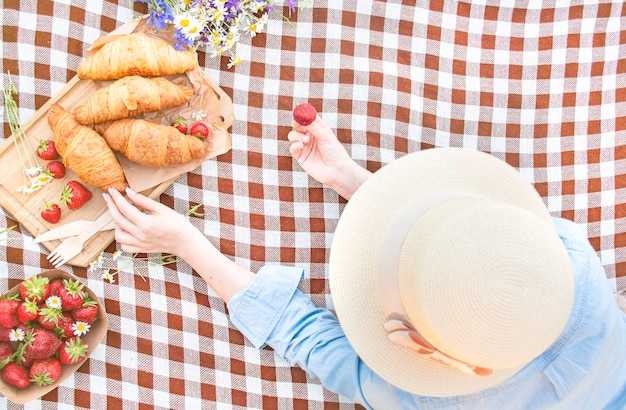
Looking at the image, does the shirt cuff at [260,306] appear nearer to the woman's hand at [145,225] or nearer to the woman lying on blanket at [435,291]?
the woman lying on blanket at [435,291]

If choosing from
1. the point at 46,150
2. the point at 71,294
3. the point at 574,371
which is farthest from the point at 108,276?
the point at 574,371

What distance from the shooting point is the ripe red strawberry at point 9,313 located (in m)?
1.08

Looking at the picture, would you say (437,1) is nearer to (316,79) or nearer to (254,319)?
(316,79)

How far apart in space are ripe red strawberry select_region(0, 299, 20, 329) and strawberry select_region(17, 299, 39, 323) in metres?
0.01

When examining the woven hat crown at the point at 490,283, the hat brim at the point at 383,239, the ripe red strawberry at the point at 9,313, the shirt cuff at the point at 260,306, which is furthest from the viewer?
the shirt cuff at the point at 260,306

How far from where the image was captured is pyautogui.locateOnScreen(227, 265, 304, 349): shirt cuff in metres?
1.19

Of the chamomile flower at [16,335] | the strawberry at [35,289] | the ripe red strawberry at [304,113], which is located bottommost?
the chamomile flower at [16,335]

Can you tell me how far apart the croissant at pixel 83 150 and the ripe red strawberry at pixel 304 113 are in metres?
0.40

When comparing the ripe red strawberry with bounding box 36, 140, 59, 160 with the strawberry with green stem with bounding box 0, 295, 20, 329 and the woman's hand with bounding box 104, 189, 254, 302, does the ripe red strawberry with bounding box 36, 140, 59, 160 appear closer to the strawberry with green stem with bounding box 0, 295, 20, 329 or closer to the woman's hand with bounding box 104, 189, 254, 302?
the woman's hand with bounding box 104, 189, 254, 302

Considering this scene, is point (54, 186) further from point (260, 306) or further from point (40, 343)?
point (260, 306)

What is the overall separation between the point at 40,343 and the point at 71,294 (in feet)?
0.37

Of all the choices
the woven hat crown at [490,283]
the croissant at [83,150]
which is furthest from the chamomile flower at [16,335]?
the woven hat crown at [490,283]

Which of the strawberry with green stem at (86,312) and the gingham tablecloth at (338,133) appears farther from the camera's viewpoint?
the gingham tablecloth at (338,133)

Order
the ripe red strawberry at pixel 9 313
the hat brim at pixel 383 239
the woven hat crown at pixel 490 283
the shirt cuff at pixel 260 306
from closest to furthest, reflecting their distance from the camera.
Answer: the woven hat crown at pixel 490 283 → the hat brim at pixel 383 239 → the ripe red strawberry at pixel 9 313 → the shirt cuff at pixel 260 306
